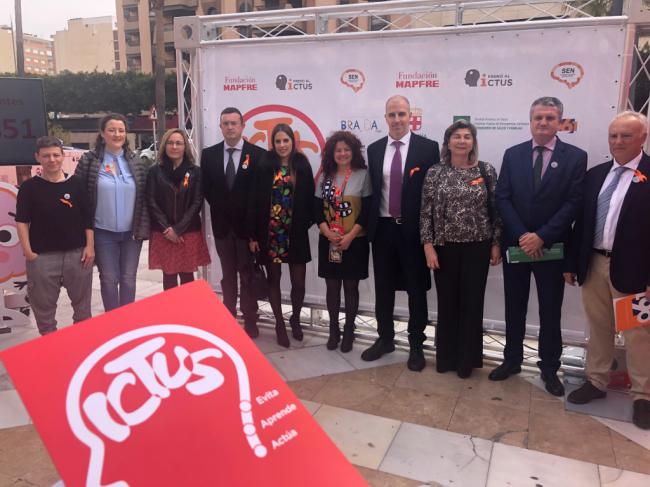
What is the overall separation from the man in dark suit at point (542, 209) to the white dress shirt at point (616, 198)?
19cm

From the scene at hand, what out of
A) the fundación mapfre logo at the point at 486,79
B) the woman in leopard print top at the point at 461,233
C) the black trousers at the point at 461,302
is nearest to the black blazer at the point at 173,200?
the woman in leopard print top at the point at 461,233

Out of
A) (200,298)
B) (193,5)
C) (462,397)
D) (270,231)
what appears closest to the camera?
(200,298)

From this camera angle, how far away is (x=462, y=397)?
130 inches

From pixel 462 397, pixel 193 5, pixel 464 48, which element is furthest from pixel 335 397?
pixel 193 5

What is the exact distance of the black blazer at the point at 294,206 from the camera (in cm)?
380

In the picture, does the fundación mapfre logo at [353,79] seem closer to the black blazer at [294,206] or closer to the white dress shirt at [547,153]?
the black blazer at [294,206]

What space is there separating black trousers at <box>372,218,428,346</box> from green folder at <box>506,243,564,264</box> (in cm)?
60

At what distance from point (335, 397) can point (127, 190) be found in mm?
2057

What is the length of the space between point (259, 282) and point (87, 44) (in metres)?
69.9

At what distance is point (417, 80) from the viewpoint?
3717 mm

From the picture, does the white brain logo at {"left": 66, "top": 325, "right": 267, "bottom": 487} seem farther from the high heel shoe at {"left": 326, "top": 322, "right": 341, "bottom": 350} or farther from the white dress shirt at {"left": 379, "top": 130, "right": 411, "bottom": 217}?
the high heel shoe at {"left": 326, "top": 322, "right": 341, "bottom": 350}

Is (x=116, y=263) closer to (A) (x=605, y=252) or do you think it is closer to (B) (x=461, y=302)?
(B) (x=461, y=302)

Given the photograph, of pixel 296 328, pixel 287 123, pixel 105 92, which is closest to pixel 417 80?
pixel 287 123

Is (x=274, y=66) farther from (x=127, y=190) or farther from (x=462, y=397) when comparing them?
(x=462, y=397)
